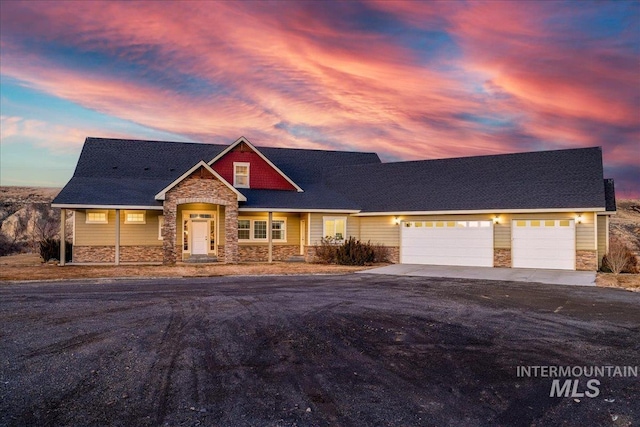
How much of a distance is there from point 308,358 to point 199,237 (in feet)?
68.8

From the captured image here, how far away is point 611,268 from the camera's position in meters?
22.0

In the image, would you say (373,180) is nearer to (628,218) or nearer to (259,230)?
(259,230)

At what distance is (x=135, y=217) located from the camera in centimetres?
2700

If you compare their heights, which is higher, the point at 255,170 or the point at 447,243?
the point at 255,170

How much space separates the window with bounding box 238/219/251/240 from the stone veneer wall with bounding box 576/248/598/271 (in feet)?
55.7

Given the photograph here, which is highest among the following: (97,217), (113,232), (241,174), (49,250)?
(241,174)

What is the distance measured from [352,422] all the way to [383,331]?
14.2 ft

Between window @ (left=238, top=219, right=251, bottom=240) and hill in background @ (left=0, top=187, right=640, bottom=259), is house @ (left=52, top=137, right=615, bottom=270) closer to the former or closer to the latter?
window @ (left=238, top=219, right=251, bottom=240)

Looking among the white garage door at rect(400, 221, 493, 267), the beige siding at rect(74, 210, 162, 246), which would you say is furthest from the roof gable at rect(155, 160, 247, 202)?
the white garage door at rect(400, 221, 493, 267)

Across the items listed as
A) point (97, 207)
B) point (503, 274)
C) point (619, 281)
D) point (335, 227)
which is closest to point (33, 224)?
point (97, 207)

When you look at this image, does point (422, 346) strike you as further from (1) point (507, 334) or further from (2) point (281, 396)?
(2) point (281, 396)

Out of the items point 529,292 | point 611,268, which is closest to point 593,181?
point 611,268

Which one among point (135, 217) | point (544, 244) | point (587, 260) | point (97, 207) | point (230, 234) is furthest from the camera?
point (135, 217)

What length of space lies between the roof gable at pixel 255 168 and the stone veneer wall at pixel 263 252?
11.8 ft
